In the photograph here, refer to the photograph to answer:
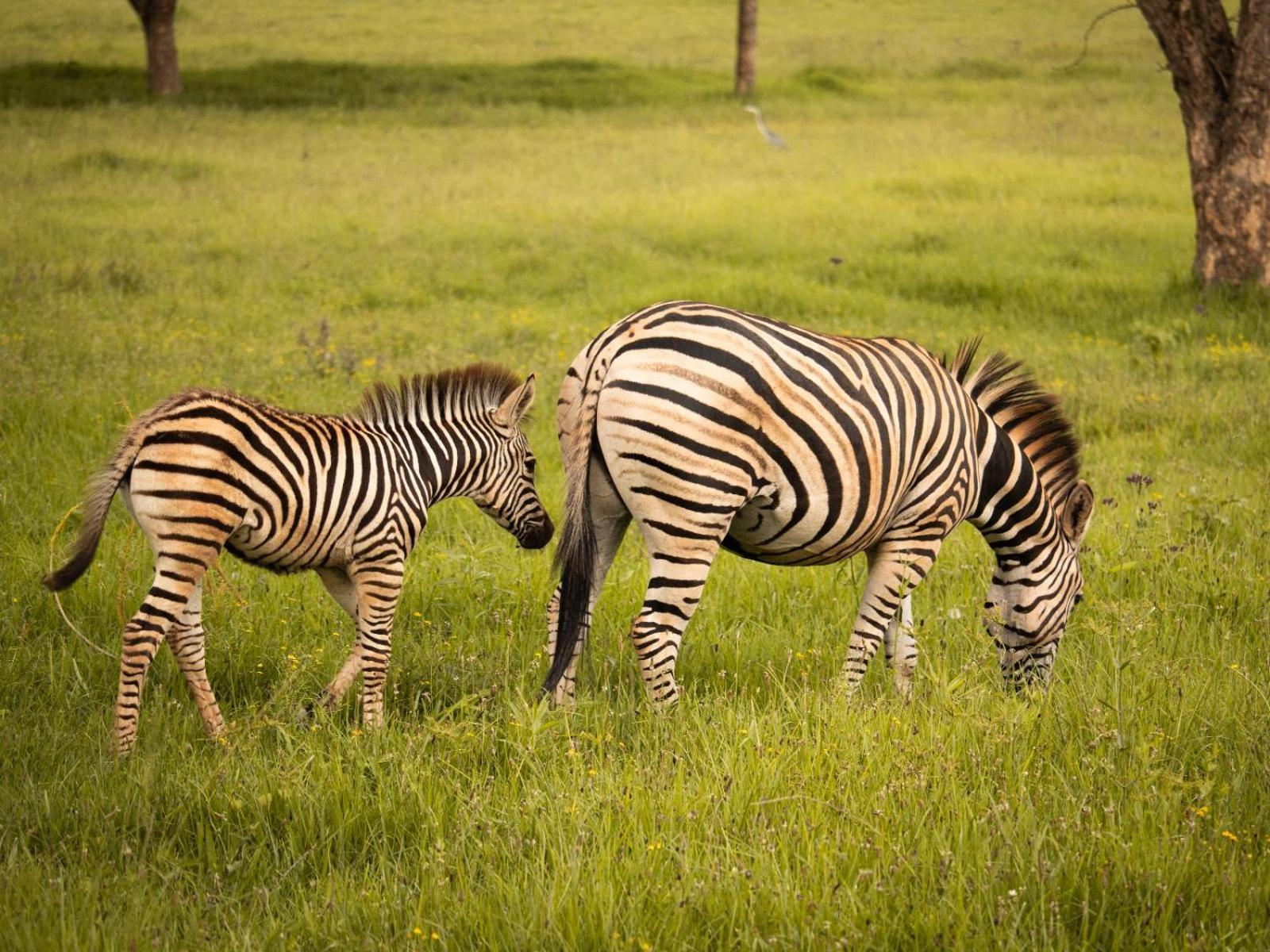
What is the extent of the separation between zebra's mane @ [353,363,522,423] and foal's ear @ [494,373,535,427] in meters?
0.09

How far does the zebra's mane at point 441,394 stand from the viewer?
5.56 m

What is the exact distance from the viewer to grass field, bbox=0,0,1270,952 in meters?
3.43

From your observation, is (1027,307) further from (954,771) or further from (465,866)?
(465,866)

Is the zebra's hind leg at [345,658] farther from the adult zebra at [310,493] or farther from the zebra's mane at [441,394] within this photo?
the zebra's mane at [441,394]

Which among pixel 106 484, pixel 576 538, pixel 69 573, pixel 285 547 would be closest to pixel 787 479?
pixel 576 538

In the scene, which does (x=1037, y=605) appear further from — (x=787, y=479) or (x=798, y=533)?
(x=787, y=479)

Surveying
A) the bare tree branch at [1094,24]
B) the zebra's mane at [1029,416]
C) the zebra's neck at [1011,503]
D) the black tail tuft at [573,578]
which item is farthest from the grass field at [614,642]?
the bare tree branch at [1094,24]

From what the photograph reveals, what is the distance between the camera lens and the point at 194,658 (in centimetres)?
484

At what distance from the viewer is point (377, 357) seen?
10.9 m

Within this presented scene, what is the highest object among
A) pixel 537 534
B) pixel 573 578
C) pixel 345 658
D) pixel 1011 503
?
pixel 1011 503

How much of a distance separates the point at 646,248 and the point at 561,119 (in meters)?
12.7

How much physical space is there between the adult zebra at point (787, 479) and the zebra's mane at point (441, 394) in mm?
718

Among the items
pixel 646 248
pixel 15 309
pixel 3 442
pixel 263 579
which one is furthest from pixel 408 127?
pixel 263 579

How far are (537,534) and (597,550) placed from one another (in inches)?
27.4
